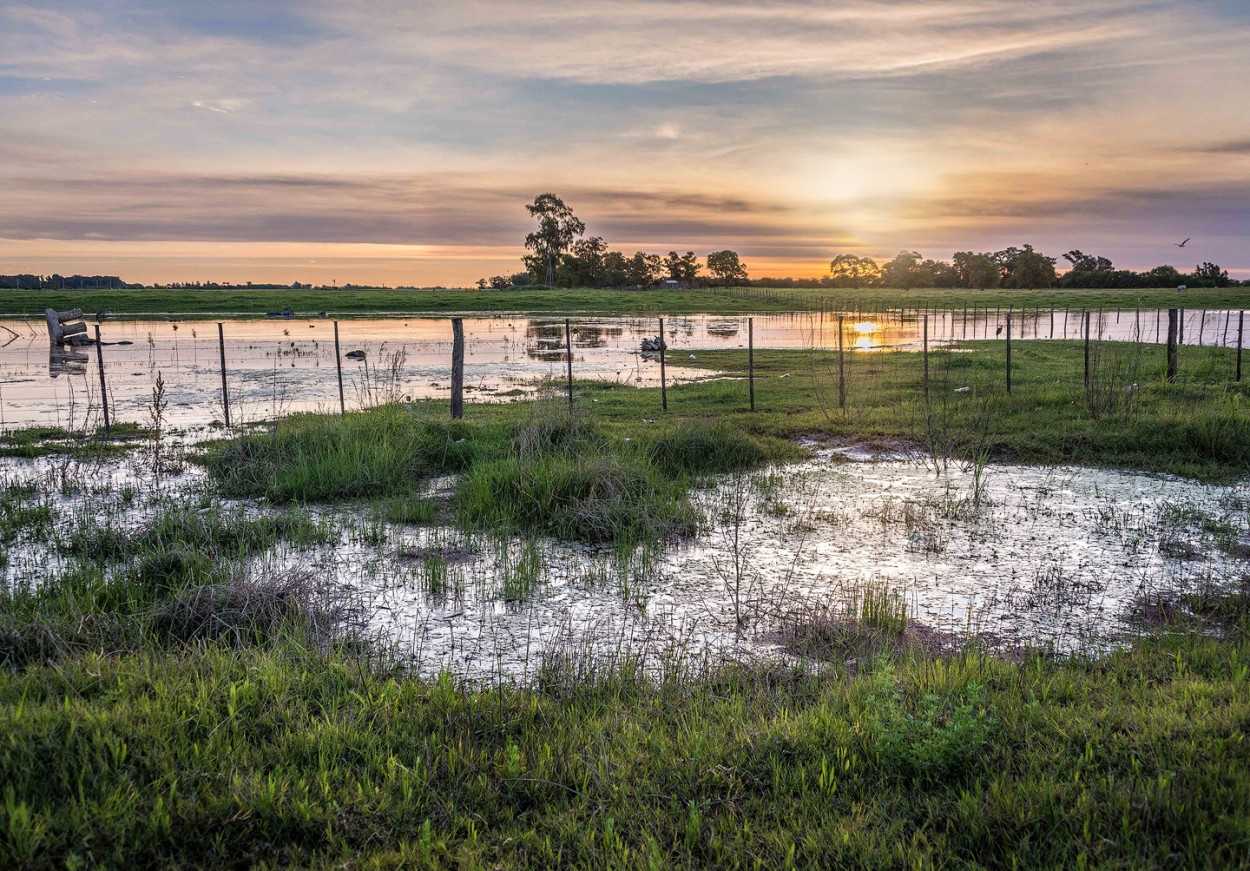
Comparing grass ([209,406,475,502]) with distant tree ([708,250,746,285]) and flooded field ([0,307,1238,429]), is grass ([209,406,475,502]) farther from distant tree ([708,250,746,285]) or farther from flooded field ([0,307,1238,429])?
distant tree ([708,250,746,285])

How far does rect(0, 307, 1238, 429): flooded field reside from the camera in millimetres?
20078

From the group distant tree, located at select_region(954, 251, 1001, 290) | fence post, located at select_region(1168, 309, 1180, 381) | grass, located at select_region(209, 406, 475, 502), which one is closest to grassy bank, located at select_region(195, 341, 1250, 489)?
grass, located at select_region(209, 406, 475, 502)

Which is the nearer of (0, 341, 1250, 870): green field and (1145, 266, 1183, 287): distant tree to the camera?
(0, 341, 1250, 870): green field

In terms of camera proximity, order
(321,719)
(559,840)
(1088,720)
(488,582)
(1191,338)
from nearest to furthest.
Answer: (559,840)
(1088,720)
(321,719)
(488,582)
(1191,338)

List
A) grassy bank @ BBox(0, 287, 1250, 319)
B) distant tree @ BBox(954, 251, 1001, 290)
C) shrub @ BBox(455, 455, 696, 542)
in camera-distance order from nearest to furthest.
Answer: shrub @ BBox(455, 455, 696, 542), grassy bank @ BBox(0, 287, 1250, 319), distant tree @ BBox(954, 251, 1001, 290)

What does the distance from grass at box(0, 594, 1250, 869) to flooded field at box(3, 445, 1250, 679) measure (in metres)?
1.12

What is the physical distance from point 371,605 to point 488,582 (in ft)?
3.72

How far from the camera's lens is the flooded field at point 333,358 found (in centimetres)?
2008

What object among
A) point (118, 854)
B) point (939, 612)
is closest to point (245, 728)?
point (118, 854)

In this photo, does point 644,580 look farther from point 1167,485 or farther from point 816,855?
point 1167,485

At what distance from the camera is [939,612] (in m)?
6.86

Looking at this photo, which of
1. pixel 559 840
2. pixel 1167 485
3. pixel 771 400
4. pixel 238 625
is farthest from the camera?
pixel 771 400

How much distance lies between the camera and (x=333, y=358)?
3106 centimetres

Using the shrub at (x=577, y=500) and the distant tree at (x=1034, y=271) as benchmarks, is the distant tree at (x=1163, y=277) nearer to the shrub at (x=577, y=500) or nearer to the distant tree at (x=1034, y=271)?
the distant tree at (x=1034, y=271)
